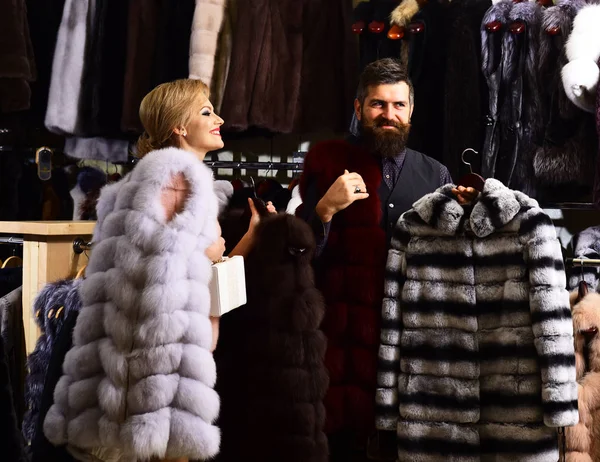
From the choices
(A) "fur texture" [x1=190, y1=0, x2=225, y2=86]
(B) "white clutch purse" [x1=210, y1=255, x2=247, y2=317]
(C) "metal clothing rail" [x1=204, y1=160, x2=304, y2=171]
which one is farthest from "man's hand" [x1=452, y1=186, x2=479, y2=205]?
(A) "fur texture" [x1=190, y1=0, x2=225, y2=86]

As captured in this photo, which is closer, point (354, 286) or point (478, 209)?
point (478, 209)

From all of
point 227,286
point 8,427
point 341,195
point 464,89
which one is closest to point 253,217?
point 341,195

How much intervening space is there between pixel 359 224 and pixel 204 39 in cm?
187

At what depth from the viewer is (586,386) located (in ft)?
8.91

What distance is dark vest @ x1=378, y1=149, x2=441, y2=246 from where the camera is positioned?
2.69m

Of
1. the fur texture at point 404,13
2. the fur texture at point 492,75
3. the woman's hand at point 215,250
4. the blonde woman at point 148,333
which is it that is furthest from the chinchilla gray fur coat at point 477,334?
the fur texture at point 404,13

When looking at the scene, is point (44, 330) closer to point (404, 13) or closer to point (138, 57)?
point (138, 57)

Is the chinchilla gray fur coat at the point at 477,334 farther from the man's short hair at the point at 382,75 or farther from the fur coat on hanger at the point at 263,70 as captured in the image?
the fur coat on hanger at the point at 263,70

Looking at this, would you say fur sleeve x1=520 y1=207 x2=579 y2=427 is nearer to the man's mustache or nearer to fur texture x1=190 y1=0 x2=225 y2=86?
the man's mustache

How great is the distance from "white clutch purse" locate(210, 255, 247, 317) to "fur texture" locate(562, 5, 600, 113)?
180cm


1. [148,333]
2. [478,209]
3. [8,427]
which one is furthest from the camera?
[478,209]

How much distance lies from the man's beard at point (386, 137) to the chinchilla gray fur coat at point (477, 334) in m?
0.22

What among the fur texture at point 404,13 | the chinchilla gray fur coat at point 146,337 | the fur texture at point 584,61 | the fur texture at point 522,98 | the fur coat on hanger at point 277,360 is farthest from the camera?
the fur texture at point 404,13

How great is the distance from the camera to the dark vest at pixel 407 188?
8.82ft
